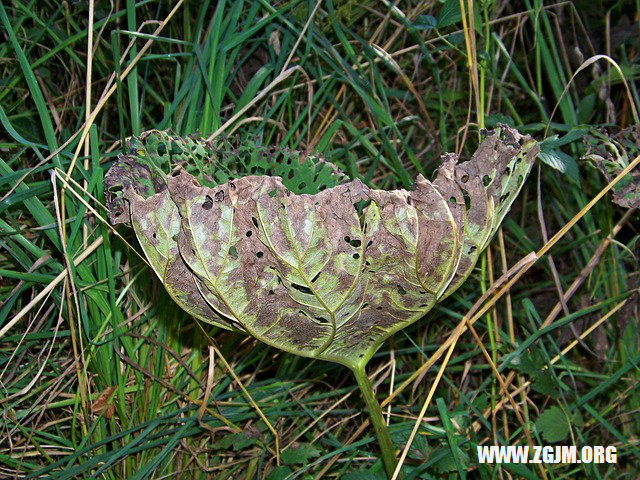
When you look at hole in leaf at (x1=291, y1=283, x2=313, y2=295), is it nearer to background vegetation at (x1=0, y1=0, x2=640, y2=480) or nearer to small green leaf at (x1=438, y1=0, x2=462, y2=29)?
background vegetation at (x1=0, y1=0, x2=640, y2=480)

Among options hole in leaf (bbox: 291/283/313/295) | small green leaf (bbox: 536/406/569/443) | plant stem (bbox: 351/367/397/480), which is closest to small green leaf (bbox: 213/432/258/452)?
plant stem (bbox: 351/367/397/480)

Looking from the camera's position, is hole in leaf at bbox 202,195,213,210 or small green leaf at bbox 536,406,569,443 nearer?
hole in leaf at bbox 202,195,213,210

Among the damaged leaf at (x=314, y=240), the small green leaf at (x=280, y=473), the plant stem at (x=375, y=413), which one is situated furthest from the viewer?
the small green leaf at (x=280, y=473)

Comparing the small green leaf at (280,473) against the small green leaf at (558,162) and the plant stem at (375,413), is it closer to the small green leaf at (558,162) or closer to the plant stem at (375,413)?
the plant stem at (375,413)

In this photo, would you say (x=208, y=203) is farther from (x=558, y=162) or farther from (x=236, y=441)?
(x=558, y=162)

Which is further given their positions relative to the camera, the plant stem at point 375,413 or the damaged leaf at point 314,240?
the plant stem at point 375,413

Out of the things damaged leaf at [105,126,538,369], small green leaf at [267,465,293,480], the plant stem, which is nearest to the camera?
damaged leaf at [105,126,538,369]

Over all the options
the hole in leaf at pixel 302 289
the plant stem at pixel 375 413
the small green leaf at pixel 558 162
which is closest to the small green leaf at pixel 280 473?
the plant stem at pixel 375 413
